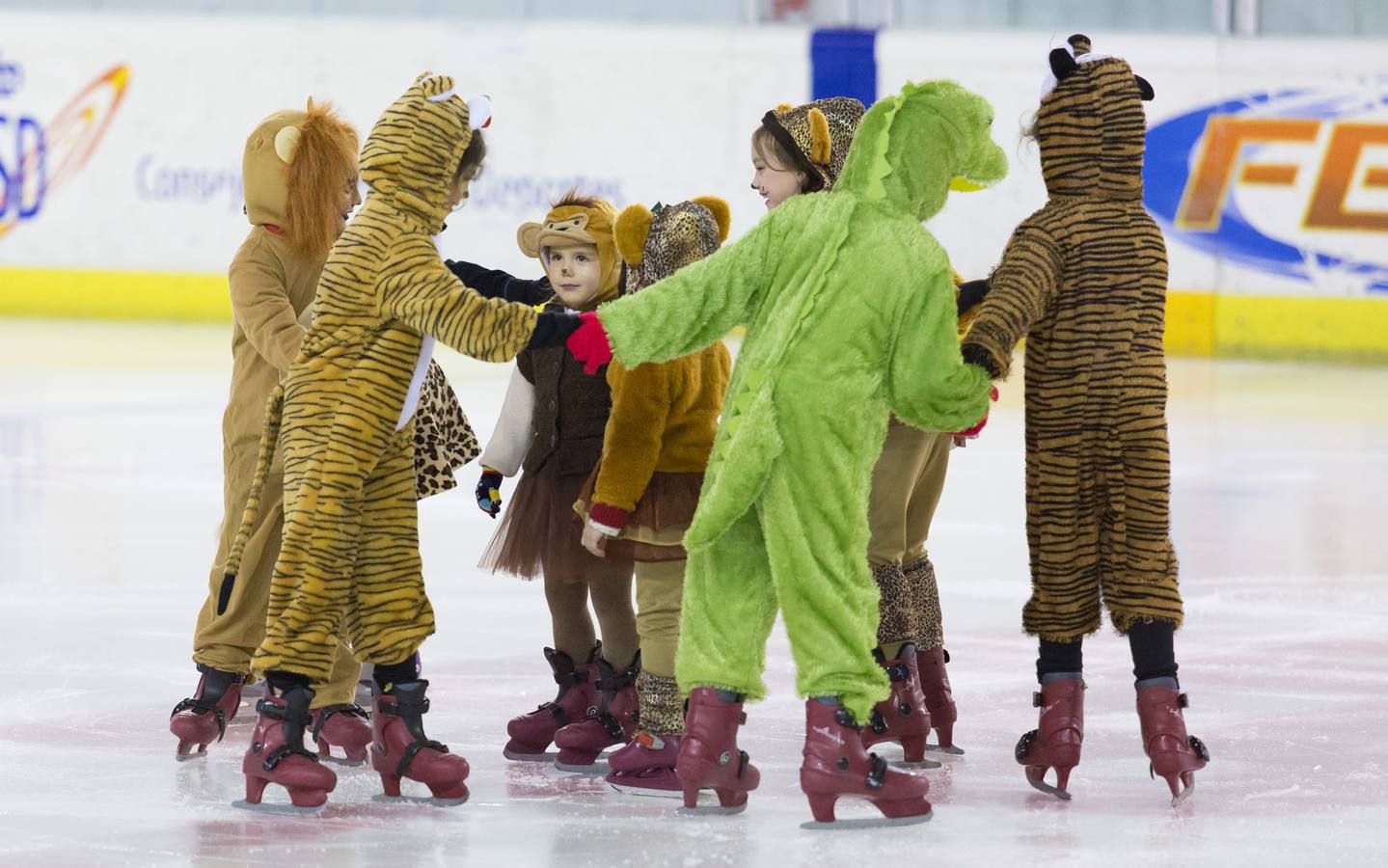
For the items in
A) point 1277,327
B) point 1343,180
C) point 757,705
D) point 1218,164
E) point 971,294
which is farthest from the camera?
point 1218,164

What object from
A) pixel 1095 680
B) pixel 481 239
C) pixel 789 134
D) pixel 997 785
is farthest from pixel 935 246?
pixel 481 239

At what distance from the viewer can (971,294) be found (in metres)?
3.80

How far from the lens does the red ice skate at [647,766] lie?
3.63 m

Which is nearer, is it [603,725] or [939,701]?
[603,725]

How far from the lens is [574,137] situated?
14.6 meters

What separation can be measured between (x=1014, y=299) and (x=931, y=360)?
0.89ft

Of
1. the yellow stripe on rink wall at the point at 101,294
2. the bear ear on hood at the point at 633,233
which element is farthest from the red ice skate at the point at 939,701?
the yellow stripe on rink wall at the point at 101,294

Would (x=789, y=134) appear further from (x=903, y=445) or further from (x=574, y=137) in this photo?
(x=574, y=137)

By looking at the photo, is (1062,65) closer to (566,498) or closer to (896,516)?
(896,516)

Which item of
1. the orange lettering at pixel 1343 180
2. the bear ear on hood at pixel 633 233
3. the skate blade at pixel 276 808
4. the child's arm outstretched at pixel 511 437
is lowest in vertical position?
the skate blade at pixel 276 808

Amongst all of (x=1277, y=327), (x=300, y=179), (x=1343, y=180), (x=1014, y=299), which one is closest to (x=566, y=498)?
(x=300, y=179)

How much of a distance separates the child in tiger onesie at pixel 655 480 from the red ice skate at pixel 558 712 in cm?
25

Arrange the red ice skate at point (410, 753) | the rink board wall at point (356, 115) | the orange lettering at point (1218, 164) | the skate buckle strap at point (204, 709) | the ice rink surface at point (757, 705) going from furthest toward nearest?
the rink board wall at point (356, 115)
the orange lettering at point (1218, 164)
the skate buckle strap at point (204, 709)
the red ice skate at point (410, 753)
the ice rink surface at point (757, 705)

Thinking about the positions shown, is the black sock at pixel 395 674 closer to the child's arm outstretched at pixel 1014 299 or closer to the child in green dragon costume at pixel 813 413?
the child in green dragon costume at pixel 813 413
